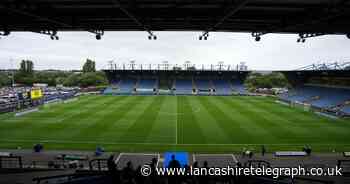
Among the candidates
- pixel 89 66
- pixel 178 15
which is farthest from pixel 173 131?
pixel 89 66

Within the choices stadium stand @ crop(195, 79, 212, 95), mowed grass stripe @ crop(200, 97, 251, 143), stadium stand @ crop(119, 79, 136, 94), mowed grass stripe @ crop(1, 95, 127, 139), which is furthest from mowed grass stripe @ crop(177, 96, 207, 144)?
stadium stand @ crop(119, 79, 136, 94)

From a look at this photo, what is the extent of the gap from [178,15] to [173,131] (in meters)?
16.5

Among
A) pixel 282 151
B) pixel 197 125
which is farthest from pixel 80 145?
pixel 282 151

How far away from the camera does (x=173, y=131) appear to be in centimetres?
2498

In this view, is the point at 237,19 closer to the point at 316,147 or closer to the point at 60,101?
the point at 316,147

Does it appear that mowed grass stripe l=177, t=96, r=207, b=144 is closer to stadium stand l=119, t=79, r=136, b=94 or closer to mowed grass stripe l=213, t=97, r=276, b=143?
mowed grass stripe l=213, t=97, r=276, b=143

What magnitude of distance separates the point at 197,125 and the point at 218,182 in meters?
19.6

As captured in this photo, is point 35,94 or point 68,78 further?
point 68,78

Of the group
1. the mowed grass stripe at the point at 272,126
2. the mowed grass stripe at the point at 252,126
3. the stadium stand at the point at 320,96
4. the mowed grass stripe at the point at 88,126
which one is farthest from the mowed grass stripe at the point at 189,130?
the stadium stand at the point at 320,96

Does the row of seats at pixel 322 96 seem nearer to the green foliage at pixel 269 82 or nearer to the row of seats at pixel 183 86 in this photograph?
the row of seats at pixel 183 86

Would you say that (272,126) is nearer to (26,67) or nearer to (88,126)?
(88,126)

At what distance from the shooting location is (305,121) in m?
29.9

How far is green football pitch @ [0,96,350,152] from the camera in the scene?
2038 centimetres

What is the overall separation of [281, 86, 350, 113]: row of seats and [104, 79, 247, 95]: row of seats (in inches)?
622
